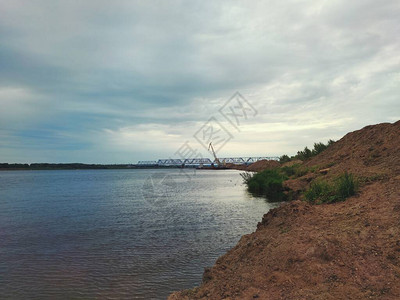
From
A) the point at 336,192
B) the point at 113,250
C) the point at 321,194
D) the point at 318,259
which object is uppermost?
the point at 336,192

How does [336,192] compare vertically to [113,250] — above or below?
above

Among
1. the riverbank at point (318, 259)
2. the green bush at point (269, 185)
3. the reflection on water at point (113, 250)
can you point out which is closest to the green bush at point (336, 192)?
the riverbank at point (318, 259)

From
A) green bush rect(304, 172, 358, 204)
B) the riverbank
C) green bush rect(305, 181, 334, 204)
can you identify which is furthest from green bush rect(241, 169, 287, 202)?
the riverbank

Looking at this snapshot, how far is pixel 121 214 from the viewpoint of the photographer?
2005 cm

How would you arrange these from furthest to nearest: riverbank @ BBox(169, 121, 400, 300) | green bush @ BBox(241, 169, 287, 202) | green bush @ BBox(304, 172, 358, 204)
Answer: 1. green bush @ BBox(241, 169, 287, 202)
2. green bush @ BBox(304, 172, 358, 204)
3. riverbank @ BBox(169, 121, 400, 300)

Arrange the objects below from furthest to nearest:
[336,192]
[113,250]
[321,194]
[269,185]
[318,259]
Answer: [269,185] < [321,194] < [336,192] < [113,250] < [318,259]

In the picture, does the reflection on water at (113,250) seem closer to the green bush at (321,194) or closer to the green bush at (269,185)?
the green bush at (321,194)

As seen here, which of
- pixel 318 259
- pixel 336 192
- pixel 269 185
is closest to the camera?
pixel 318 259

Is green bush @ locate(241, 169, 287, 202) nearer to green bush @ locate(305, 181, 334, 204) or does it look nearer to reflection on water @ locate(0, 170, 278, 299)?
reflection on water @ locate(0, 170, 278, 299)

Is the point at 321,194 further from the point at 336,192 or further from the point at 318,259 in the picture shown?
the point at 318,259

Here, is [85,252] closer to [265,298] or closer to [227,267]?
[227,267]

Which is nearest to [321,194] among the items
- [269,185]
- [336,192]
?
[336,192]

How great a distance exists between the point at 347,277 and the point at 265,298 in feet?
5.38

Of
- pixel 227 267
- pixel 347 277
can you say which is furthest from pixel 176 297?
pixel 347 277
